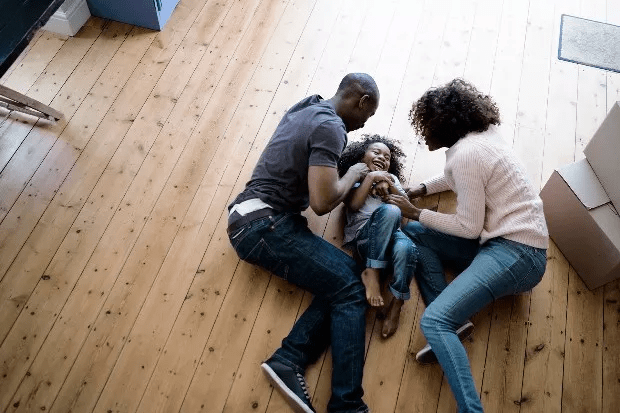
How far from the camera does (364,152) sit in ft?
7.41

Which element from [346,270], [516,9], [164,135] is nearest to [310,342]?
[346,270]

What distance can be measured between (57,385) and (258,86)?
4.91 feet

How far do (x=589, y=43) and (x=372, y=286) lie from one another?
183cm

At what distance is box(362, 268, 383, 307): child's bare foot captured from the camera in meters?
2.01

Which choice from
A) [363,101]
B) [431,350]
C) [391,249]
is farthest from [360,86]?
[431,350]

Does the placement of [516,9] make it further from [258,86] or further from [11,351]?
[11,351]

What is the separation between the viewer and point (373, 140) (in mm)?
2309

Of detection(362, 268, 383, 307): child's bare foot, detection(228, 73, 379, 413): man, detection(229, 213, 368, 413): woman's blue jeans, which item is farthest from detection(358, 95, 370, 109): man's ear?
detection(362, 268, 383, 307): child's bare foot

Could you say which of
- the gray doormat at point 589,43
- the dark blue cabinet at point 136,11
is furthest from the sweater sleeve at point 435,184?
the dark blue cabinet at point 136,11

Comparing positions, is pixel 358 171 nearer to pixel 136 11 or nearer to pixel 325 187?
pixel 325 187

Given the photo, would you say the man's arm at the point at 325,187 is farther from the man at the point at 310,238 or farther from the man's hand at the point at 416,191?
the man's hand at the point at 416,191

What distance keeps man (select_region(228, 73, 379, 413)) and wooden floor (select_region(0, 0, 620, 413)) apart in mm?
91

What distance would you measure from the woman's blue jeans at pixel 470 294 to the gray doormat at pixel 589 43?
1376 millimetres

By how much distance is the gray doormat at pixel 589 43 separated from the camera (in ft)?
9.46
